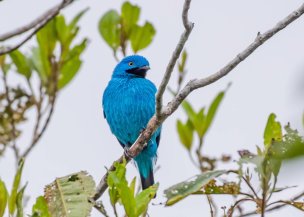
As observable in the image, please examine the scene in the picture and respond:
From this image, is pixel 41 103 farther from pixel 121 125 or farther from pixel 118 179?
pixel 121 125

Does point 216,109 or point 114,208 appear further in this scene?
point 216,109

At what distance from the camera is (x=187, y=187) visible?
6.23ft

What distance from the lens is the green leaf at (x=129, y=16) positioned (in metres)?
4.83

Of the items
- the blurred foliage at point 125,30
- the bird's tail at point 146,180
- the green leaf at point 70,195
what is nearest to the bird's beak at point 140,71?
the bird's tail at point 146,180

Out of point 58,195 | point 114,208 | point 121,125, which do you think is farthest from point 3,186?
point 121,125

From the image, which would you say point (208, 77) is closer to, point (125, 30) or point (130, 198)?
point (130, 198)

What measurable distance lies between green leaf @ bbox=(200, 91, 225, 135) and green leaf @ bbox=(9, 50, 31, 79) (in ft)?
4.71

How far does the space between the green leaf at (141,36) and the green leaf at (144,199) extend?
242 centimetres

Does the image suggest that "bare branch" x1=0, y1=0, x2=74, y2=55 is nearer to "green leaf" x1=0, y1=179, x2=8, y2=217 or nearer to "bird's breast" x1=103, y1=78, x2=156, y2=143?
"green leaf" x1=0, y1=179, x2=8, y2=217

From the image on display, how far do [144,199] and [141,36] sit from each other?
8.39 ft

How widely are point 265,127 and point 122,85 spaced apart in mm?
4613

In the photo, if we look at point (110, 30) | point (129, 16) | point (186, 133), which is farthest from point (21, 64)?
point (186, 133)

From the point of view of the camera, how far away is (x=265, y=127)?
2676 mm

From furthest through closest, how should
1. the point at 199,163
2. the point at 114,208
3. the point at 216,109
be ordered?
the point at 216,109
the point at 199,163
the point at 114,208
